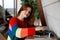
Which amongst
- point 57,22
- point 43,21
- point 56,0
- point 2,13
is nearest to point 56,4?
point 56,0

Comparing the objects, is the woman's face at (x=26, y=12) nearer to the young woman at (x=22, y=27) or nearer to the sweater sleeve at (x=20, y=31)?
the young woman at (x=22, y=27)

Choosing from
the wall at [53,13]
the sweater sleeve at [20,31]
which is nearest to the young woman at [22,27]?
the sweater sleeve at [20,31]

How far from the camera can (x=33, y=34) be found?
1465 mm

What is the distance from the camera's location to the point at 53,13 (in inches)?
59.7

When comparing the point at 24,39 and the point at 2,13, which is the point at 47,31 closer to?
the point at 24,39

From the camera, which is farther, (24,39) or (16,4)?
(16,4)

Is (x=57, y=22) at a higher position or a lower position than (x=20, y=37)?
higher

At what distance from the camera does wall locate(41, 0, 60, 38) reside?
1.45 m

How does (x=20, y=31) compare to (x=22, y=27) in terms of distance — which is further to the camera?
(x=22, y=27)

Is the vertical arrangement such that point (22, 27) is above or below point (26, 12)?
below

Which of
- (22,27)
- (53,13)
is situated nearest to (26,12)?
(22,27)

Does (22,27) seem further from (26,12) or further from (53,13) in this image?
(53,13)

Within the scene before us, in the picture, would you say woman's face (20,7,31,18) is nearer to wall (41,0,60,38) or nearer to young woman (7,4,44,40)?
young woman (7,4,44,40)

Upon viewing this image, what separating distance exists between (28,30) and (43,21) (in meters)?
0.46
